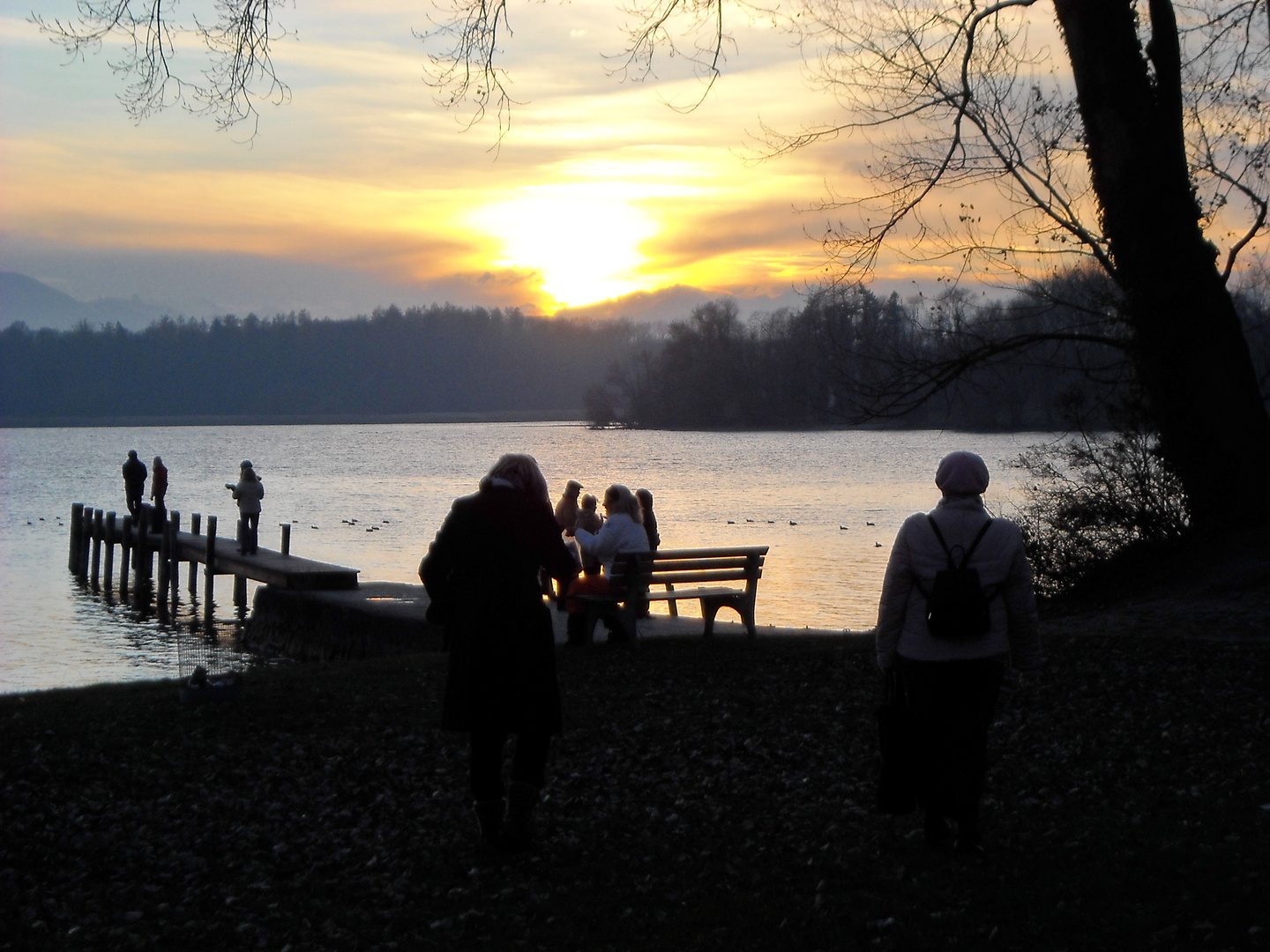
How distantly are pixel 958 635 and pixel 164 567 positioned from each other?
29134 millimetres

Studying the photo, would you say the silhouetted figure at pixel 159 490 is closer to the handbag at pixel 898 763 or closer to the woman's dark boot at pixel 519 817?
the woman's dark boot at pixel 519 817

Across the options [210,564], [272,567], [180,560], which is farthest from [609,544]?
[180,560]

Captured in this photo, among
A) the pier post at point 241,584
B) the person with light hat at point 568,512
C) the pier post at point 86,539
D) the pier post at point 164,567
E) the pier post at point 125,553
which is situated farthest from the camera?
the pier post at point 86,539

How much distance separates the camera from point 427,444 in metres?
123

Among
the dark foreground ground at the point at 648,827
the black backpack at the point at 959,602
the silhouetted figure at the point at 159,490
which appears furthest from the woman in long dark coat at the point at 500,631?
the silhouetted figure at the point at 159,490

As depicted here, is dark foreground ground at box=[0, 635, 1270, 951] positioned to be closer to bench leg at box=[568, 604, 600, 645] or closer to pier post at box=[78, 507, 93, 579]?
bench leg at box=[568, 604, 600, 645]

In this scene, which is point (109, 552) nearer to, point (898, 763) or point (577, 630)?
point (577, 630)

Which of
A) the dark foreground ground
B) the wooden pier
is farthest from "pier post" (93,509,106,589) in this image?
the dark foreground ground

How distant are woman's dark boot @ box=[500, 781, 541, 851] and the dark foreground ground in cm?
11

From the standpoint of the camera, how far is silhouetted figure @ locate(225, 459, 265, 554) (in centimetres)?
2661

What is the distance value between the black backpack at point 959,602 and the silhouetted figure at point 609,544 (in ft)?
21.6

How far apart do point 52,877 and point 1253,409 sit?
510 inches

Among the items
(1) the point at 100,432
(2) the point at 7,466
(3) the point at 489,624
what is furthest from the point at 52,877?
(1) the point at 100,432

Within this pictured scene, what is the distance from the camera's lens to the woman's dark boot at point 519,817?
567 cm
